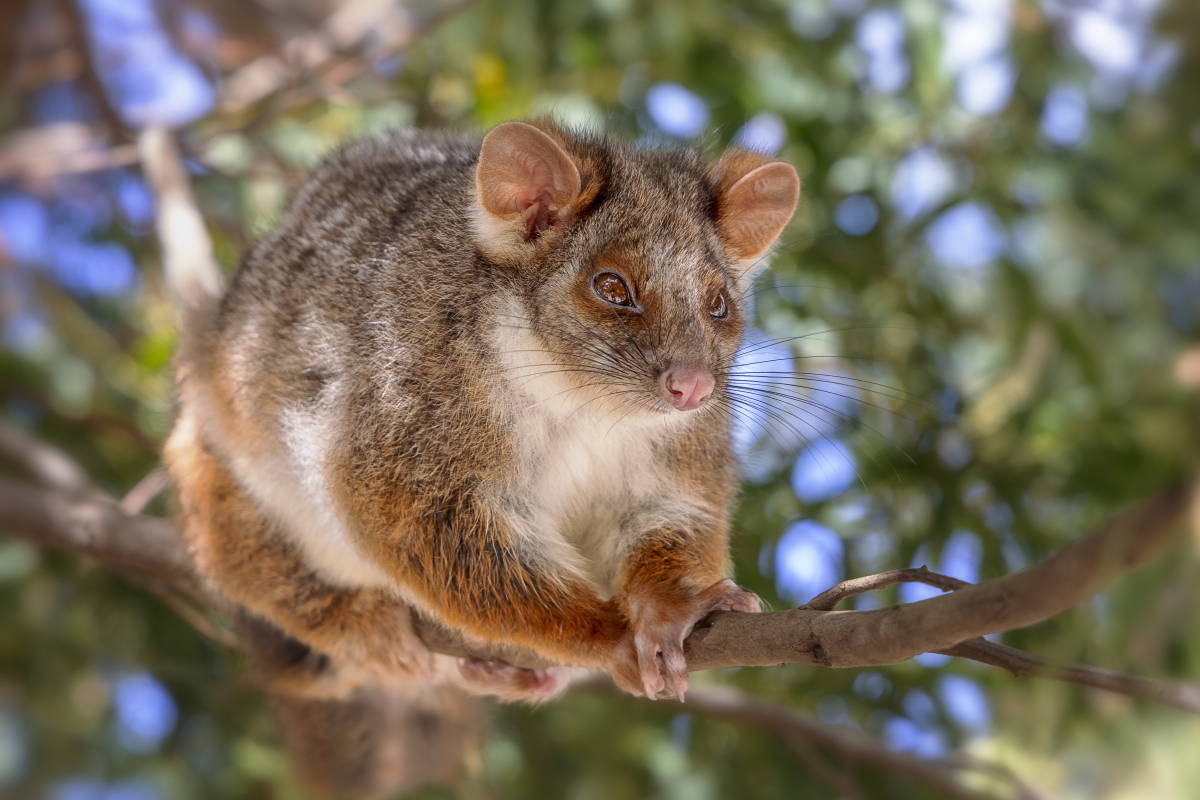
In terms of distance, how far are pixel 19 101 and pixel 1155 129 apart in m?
Result: 8.03

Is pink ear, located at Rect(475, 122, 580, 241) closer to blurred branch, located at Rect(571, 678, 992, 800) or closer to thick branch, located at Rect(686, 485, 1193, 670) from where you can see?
thick branch, located at Rect(686, 485, 1193, 670)

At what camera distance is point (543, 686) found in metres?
3.67

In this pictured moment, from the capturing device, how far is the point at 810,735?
476 cm

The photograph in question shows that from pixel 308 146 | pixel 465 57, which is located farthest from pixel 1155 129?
pixel 308 146

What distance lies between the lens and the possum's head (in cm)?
312

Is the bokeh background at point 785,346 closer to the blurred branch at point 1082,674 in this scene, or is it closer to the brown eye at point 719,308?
the brown eye at point 719,308

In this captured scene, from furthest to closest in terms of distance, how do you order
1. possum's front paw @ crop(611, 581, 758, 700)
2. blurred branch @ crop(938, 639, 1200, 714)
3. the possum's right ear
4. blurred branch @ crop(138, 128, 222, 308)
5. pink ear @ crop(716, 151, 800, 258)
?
blurred branch @ crop(138, 128, 222, 308) → pink ear @ crop(716, 151, 800, 258) → the possum's right ear → possum's front paw @ crop(611, 581, 758, 700) → blurred branch @ crop(938, 639, 1200, 714)

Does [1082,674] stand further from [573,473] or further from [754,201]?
[754,201]

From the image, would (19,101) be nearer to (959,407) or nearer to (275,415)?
(275,415)

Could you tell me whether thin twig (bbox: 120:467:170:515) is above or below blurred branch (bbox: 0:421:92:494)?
below

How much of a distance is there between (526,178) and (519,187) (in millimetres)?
36

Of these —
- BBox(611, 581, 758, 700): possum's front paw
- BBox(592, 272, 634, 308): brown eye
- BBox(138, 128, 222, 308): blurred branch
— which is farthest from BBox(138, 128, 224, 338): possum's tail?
BBox(611, 581, 758, 700): possum's front paw

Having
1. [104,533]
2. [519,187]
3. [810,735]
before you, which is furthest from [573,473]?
[104,533]

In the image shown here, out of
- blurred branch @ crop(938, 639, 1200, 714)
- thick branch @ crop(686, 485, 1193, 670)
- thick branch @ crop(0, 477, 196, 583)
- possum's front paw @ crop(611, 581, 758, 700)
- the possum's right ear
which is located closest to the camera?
thick branch @ crop(686, 485, 1193, 670)
